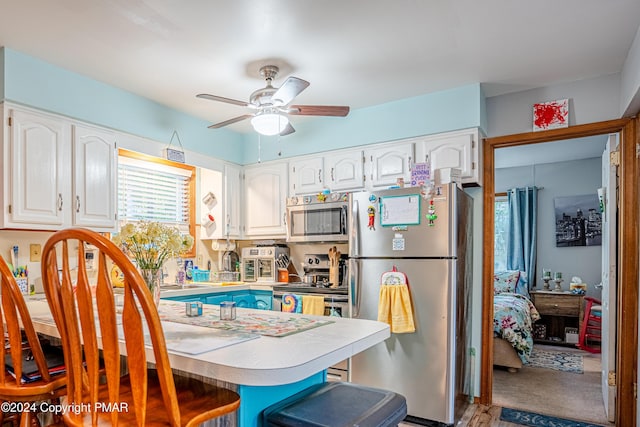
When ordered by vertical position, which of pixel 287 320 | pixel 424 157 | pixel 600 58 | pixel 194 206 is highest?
pixel 600 58

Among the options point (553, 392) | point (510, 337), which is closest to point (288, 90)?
point (510, 337)

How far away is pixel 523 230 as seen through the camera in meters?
5.81

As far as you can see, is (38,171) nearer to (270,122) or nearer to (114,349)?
(270,122)

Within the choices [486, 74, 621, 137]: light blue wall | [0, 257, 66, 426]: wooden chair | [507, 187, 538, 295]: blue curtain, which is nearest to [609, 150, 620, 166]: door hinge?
[486, 74, 621, 137]: light blue wall

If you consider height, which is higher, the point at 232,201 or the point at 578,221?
the point at 232,201

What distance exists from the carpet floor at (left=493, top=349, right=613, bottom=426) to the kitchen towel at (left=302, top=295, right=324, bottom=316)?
1.54 meters

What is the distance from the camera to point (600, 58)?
258 cm

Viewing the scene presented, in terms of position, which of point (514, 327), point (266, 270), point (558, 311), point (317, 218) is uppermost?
point (317, 218)

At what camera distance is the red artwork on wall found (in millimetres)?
2967

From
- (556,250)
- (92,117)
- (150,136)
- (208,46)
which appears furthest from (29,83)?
(556,250)

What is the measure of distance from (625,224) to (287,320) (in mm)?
2446

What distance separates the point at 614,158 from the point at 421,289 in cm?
Result: 167

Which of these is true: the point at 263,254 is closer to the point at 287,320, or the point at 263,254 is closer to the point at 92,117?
the point at 92,117

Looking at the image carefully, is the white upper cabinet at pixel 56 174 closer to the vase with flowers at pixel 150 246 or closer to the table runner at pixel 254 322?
the table runner at pixel 254 322
